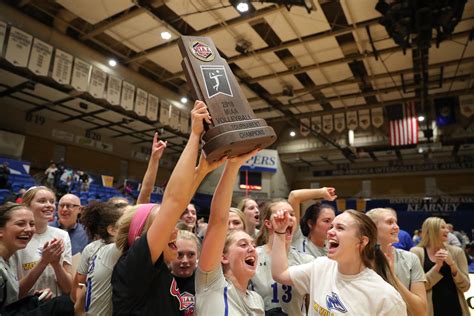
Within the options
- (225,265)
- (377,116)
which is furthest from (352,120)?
(225,265)

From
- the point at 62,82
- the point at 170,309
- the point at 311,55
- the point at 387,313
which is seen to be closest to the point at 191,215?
the point at 170,309

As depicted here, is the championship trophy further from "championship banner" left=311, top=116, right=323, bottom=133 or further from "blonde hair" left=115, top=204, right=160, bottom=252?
"championship banner" left=311, top=116, right=323, bottom=133

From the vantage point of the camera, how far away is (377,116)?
1256 cm

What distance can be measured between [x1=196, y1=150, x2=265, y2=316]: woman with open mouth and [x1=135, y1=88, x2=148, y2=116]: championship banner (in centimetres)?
→ 945

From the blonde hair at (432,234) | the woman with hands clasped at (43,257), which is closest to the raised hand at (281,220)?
the woman with hands clasped at (43,257)

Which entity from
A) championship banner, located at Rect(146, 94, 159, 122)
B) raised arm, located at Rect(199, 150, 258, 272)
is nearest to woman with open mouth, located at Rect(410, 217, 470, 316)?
raised arm, located at Rect(199, 150, 258, 272)

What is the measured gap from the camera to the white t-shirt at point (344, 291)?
5.03 feet

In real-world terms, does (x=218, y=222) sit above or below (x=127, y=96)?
below

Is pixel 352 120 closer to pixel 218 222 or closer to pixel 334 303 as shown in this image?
pixel 334 303

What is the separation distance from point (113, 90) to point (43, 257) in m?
8.59

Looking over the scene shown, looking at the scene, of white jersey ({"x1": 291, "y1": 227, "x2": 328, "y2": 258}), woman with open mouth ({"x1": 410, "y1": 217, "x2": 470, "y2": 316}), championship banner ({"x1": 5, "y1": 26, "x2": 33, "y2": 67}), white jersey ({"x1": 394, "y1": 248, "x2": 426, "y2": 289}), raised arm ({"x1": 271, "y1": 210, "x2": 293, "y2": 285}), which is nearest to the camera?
raised arm ({"x1": 271, "y1": 210, "x2": 293, "y2": 285})

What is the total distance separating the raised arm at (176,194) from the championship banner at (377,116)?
12316mm

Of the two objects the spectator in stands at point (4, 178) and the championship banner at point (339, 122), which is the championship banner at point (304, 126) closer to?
the championship banner at point (339, 122)

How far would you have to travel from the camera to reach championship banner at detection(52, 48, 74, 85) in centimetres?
841
